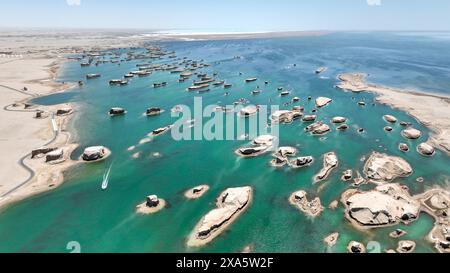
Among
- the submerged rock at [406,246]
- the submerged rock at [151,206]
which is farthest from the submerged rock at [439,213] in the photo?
the submerged rock at [151,206]

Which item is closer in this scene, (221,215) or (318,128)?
(221,215)

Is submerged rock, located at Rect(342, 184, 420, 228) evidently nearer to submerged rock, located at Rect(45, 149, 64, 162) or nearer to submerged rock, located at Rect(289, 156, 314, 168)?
submerged rock, located at Rect(289, 156, 314, 168)

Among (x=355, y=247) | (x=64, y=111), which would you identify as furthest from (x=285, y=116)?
(x=64, y=111)

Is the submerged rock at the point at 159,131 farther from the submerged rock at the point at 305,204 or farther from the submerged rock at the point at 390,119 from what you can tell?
the submerged rock at the point at 390,119

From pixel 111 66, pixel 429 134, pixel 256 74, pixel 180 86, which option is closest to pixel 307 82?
pixel 256 74

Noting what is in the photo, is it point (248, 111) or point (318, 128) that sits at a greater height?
point (248, 111)

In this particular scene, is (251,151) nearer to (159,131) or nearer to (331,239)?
(159,131)

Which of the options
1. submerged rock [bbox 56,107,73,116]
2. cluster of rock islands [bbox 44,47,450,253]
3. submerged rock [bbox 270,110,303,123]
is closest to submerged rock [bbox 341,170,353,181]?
cluster of rock islands [bbox 44,47,450,253]
